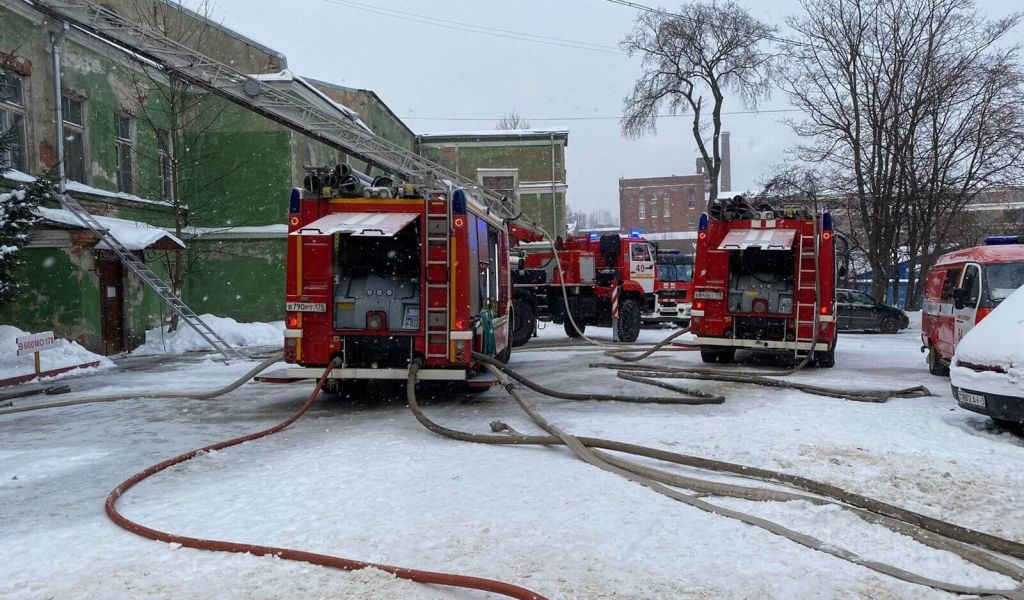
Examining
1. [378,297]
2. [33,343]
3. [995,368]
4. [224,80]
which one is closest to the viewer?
[995,368]

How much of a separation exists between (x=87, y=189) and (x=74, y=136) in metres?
1.39

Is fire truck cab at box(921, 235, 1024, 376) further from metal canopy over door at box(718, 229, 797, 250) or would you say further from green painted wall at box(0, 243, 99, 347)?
green painted wall at box(0, 243, 99, 347)

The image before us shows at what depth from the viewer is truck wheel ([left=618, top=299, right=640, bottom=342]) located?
19.1 metres

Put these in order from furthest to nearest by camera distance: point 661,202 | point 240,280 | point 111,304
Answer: point 661,202, point 240,280, point 111,304

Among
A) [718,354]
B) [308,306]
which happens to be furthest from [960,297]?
[308,306]

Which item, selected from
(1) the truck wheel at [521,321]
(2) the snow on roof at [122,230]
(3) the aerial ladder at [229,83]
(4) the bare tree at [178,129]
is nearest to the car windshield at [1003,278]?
(3) the aerial ladder at [229,83]

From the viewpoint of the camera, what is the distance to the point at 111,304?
17922 mm

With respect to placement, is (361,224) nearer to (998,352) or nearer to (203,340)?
(998,352)

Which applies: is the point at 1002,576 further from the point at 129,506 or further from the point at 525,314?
the point at 525,314

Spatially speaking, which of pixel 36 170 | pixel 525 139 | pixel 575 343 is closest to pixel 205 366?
pixel 36 170

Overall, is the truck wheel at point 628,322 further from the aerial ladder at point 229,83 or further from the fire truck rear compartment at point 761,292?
the aerial ladder at point 229,83

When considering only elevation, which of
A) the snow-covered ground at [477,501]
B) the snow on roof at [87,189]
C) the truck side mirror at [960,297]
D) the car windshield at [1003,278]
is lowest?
the snow-covered ground at [477,501]

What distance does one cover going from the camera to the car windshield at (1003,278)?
35.0ft

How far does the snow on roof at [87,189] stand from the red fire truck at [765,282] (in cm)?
1316
